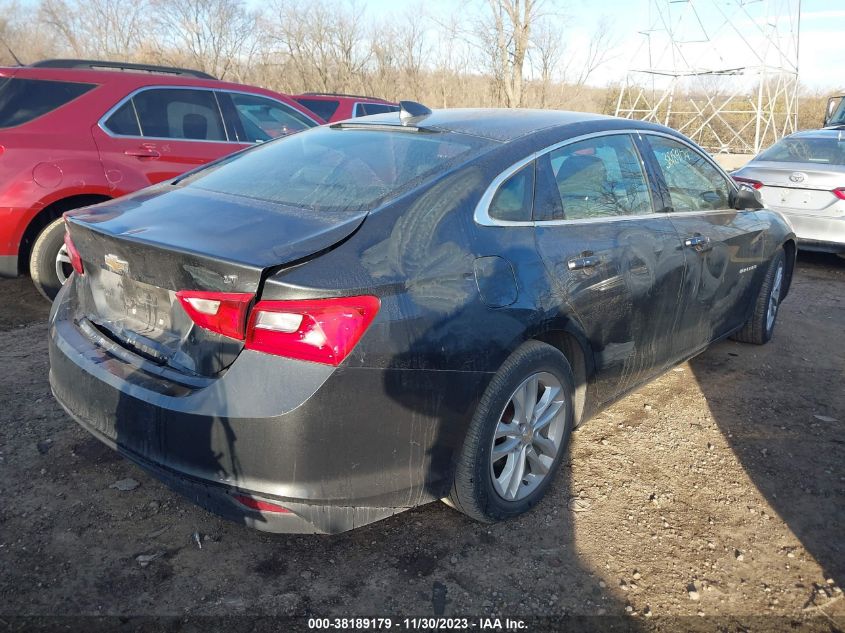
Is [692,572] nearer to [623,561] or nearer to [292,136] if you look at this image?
[623,561]

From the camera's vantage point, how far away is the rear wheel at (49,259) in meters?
4.96

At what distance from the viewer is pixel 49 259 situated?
5012 millimetres

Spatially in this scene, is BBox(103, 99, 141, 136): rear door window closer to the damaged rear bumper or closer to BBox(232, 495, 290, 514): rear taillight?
the damaged rear bumper

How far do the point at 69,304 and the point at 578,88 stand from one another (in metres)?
23.5

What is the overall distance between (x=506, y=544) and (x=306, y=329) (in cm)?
130

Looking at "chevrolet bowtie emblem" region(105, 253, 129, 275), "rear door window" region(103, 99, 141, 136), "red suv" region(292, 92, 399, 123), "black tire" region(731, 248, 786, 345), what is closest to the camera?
"chevrolet bowtie emblem" region(105, 253, 129, 275)

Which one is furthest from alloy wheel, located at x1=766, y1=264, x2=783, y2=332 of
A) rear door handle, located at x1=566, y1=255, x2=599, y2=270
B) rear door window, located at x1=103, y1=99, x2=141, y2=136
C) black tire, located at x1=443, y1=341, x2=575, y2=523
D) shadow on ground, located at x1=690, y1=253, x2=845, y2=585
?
rear door window, located at x1=103, y1=99, x2=141, y2=136

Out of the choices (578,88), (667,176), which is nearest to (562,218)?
(667,176)

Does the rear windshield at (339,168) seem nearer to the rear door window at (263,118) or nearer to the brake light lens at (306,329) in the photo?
the brake light lens at (306,329)

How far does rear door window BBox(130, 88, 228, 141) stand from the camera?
18.0 feet

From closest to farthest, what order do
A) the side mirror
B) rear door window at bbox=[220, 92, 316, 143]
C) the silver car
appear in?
the side mirror, rear door window at bbox=[220, 92, 316, 143], the silver car

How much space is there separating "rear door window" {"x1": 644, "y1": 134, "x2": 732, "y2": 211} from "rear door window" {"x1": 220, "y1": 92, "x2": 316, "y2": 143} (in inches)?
134

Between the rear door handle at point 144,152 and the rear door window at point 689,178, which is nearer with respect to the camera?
the rear door window at point 689,178

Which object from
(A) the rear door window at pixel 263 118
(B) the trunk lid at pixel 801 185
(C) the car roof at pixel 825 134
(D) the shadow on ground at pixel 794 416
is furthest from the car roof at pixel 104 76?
(C) the car roof at pixel 825 134
